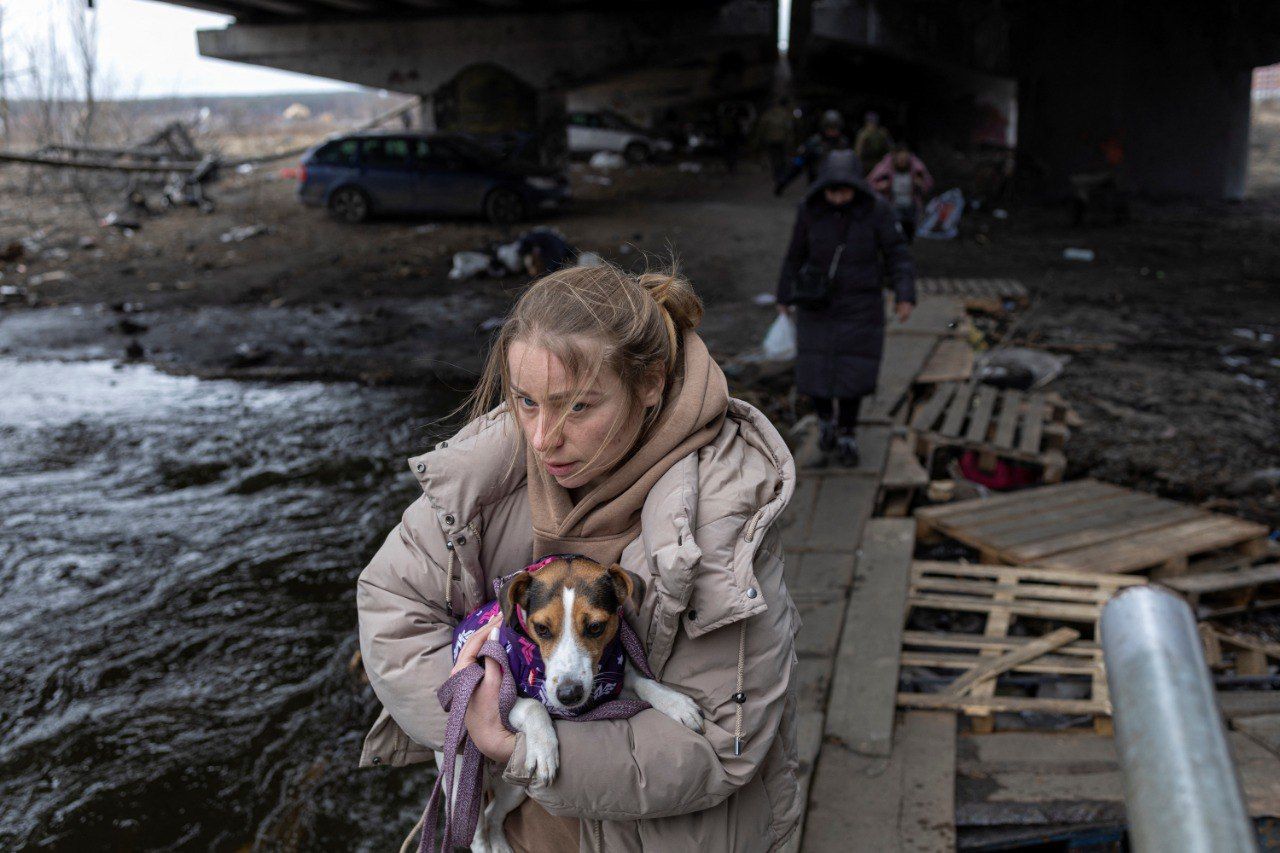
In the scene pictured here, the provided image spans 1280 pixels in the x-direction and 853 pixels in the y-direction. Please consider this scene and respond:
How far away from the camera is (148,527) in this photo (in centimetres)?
605

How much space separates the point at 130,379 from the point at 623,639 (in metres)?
9.18

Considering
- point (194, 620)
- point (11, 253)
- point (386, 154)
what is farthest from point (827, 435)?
point (11, 253)

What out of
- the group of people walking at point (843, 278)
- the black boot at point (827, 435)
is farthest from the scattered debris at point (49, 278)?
the black boot at point (827, 435)

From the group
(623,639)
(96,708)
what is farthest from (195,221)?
(623,639)

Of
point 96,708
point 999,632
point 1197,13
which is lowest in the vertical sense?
point 96,708

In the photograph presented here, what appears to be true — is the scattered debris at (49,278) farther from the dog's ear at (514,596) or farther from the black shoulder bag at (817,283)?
the dog's ear at (514,596)

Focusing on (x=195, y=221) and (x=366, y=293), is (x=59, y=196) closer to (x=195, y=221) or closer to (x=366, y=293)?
(x=195, y=221)

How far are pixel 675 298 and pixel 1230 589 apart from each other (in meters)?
4.16

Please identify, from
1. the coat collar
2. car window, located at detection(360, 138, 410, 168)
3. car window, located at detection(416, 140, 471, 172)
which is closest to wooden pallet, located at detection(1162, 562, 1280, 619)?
the coat collar

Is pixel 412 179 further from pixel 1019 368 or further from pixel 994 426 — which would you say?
pixel 994 426

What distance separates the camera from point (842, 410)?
235 inches

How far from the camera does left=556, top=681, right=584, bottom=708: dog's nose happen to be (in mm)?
1552

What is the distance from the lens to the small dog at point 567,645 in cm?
156

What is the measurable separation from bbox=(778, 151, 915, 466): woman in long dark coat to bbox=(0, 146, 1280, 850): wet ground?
40.7 inches
